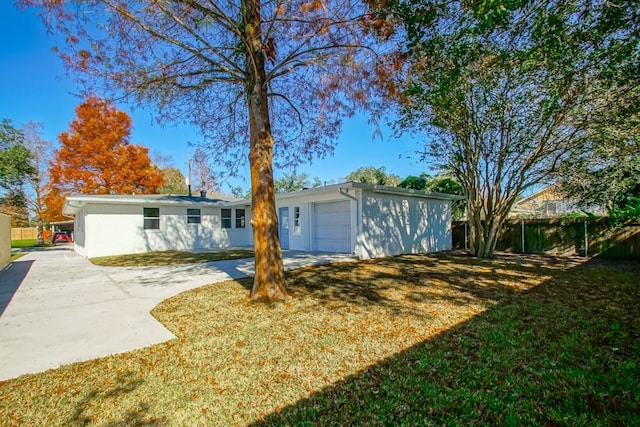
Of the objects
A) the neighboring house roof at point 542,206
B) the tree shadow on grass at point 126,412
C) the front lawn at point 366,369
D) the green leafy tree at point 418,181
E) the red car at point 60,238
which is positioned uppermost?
the green leafy tree at point 418,181

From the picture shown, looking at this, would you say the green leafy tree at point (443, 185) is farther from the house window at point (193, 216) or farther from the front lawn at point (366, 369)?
the front lawn at point (366, 369)

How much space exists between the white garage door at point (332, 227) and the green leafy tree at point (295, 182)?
20072mm

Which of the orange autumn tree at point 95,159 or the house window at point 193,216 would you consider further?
the orange autumn tree at point 95,159

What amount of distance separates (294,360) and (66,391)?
2.05 meters

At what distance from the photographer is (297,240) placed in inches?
575

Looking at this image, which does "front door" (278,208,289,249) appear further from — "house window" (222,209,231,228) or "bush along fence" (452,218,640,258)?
"bush along fence" (452,218,640,258)

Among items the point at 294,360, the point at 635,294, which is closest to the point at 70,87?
the point at 294,360

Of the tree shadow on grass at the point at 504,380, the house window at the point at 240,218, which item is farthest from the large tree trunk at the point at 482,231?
the house window at the point at 240,218

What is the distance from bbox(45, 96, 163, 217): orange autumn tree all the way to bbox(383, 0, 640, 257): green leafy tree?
1965 cm

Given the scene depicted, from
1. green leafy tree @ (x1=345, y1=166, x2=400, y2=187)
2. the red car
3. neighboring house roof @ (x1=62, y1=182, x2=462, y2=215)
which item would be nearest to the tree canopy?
neighboring house roof @ (x1=62, y1=182, x2=462, y2=215)

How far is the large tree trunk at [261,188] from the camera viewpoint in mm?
5590

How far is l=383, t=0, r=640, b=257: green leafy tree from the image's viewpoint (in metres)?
A: 4.77

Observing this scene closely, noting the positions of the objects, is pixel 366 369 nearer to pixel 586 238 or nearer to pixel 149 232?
pixel 586 238

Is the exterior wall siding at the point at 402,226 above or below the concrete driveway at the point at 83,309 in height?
above
